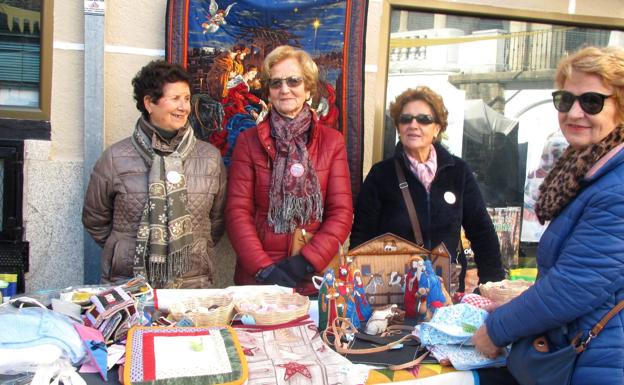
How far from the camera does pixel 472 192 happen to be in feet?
10.6

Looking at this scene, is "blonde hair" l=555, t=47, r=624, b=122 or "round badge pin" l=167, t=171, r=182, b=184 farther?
"round badge pin" l=167, t=171, r=182, b=184

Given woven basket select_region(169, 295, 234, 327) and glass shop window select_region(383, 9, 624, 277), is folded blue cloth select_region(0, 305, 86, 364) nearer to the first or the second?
woven basket select_region(169, 295, 234, 327)

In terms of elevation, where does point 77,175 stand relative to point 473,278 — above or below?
above

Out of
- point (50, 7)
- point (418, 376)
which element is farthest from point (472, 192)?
point (50, 7)

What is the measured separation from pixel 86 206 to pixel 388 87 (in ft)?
7.47

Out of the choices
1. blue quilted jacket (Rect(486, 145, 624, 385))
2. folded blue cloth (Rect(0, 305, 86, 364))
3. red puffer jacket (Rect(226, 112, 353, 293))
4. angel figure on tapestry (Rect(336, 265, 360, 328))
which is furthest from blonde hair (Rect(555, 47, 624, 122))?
folded blue cloth (Rect(0, 305, 86, 364))

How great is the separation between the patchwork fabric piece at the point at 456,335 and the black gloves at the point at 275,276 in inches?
34.1

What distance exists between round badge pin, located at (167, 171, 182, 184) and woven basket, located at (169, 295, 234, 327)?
2.63ft

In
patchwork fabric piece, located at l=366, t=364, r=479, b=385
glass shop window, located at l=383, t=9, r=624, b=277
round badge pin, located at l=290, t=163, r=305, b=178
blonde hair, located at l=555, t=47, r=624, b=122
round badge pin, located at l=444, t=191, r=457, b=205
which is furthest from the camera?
glass shop window, located at l=383, t=9, r=624, b=277

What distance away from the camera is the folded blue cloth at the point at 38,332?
1753 millimetres

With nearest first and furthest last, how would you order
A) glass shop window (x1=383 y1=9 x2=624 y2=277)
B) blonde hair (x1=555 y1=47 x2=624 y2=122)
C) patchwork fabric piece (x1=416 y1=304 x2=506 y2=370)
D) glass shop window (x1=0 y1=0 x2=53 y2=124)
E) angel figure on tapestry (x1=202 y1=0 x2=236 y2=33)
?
blonde hair (x1=555 y1=47 x2=624 y2=122), patchwork fabric piece (x1=416 y1=304 x2=506 y2=370), glass shop window (x1=0 y1=0 x2=53 y2=124), angel figure on tapestry (x1=202 y1=0 x2=236 y2=33), glass shop window (x1=383 y1=9 x2=624 y2=277)

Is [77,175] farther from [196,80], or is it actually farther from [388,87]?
[388,87]

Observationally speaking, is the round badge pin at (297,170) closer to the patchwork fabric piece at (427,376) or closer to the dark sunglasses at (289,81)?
the dark sunglasses at (289,81)

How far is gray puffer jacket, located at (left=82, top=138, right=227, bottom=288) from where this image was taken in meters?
2.96
